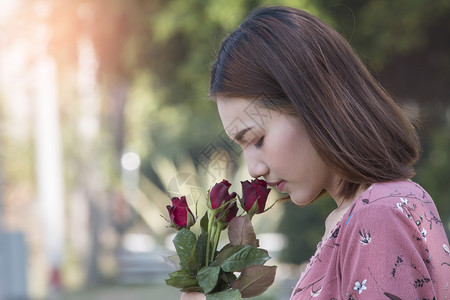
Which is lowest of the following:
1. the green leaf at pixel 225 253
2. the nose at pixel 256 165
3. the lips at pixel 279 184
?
the green leaf at pixel 225 253

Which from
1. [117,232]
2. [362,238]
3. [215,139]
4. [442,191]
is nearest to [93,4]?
[442,191]

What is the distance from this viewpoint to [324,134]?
1379mm

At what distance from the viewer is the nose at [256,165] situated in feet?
4.78

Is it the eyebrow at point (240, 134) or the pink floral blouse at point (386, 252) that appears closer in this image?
the pink floral blouse at point (386, 252)

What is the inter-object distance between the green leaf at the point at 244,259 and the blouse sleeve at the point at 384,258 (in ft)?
0.78

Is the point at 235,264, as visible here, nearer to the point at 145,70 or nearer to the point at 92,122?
the point at 145,70

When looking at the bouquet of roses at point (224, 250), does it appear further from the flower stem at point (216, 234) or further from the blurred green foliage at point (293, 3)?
the blurred green foliage at point (293, 3)

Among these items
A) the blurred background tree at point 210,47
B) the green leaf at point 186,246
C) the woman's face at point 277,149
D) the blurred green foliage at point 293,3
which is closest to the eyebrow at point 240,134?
the woman's face at point 277,149

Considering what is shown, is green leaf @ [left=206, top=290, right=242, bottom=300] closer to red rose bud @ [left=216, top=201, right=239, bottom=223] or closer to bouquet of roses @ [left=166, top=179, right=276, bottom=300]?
bouquet of roses @ [left=166, top=179, right=276, bottom=300]

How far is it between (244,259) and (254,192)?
0.46ft

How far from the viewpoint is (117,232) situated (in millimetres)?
14617

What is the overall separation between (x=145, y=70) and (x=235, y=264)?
6.25m

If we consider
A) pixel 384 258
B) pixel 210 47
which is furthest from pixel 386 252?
pixel 210 47

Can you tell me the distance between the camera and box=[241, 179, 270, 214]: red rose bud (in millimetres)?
1490
